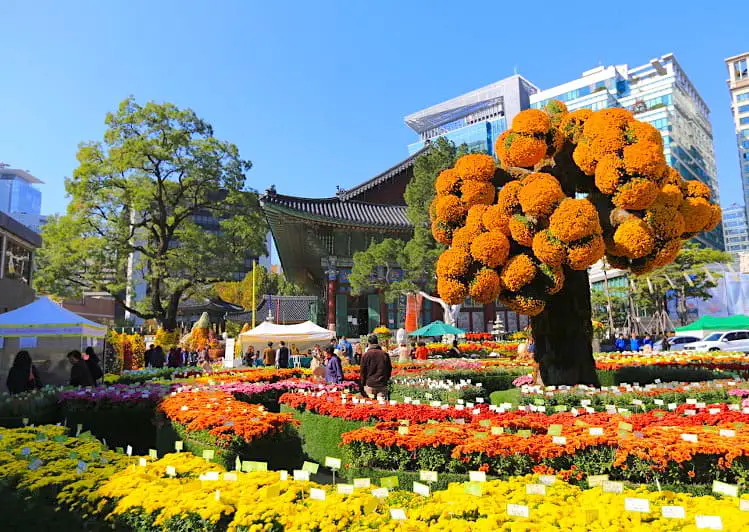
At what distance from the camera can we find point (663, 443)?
4.58 metres

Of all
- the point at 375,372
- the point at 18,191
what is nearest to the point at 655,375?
the point at 375,372

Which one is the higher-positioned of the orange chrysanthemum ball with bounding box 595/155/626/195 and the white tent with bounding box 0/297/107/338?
the orange chrysanthemum ball with bounding box 595/155/626/195

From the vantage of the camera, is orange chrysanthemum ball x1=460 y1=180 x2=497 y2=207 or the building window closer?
orange chrysanthemum ball x1=460 y1=180 x2=497 y2=207

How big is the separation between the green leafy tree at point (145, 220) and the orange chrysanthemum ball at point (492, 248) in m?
17.5

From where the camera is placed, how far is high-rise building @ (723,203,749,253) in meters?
109

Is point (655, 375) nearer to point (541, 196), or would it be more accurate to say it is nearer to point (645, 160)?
point (645, 160)

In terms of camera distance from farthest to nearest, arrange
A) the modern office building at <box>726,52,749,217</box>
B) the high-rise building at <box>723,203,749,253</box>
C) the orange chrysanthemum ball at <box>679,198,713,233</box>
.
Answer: the high-rise building at <box>723,203,749,253</box>, the modern office building at <box>726,52,749,217</box>, the orange chrysanthemum ball at <box>679,198,713,233</box>

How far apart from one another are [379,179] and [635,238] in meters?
29.4

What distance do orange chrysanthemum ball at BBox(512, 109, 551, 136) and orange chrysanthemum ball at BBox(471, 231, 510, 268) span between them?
2.03m

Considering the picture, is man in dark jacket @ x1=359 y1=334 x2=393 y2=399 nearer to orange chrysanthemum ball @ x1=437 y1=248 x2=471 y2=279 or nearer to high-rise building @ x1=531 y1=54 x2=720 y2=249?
orange chrysanthemum ball @ x1=437 y1=248 x2=471 y2=279

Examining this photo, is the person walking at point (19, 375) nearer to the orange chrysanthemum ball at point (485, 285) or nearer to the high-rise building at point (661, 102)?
the orange chrysanthemum ball at point (485, 285)

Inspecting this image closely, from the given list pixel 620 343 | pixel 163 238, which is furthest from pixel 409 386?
pixel 620 343

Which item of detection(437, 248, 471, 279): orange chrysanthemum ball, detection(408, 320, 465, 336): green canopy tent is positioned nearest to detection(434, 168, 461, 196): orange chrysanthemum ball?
detection(437, 248, 471, 279): orange chrysanthemum ball

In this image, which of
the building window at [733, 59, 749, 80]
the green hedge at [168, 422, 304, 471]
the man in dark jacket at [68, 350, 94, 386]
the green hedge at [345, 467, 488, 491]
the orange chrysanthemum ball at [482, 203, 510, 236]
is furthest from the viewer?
the building window at [733, 59, 749, 80]
